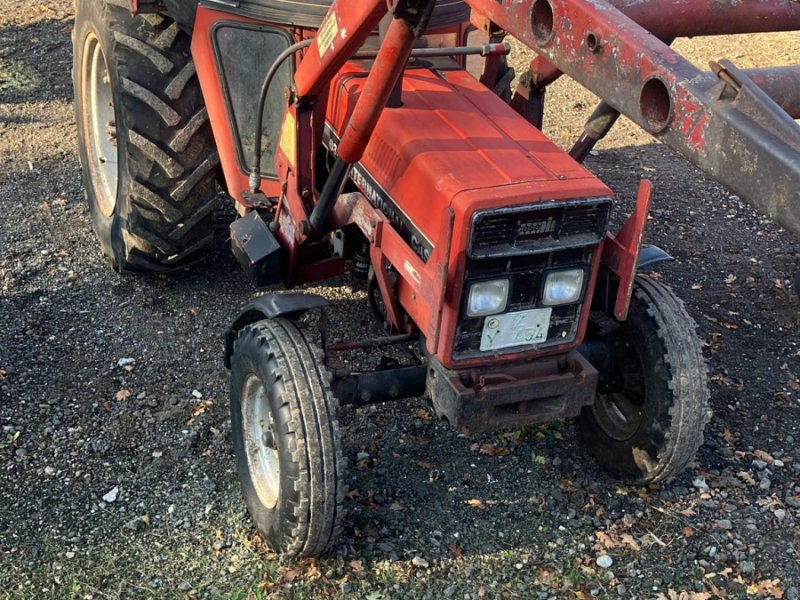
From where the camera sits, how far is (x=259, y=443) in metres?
3.71

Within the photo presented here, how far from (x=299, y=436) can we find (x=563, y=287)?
1.01 meters

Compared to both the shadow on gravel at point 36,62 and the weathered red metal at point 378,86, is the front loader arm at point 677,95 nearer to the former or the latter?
the weathered red metal at point 378,86

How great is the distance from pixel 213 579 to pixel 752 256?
3928 millimetres

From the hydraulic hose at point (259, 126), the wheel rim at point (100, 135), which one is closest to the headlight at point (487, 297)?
the hydraulic hose at point (259, 126)

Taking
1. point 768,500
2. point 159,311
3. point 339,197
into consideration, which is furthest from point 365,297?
point 768,500

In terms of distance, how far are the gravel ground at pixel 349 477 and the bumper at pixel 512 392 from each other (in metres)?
0.64

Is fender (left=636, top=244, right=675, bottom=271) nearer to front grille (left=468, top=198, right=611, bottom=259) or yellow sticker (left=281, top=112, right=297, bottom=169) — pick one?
front grille (left=468, top=198, right=611, bottom=259)

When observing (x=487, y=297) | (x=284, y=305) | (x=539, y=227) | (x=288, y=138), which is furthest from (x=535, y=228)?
(x=288, y=138)

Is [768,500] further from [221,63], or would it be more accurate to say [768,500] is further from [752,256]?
[221,63]

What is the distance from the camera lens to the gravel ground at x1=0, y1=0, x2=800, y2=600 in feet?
11.6

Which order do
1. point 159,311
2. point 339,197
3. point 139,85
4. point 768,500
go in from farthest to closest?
point 159,311 → point 139,85 → point 768,500 → point 339,197

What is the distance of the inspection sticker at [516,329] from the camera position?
3.24 meters

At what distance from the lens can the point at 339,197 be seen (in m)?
3.76

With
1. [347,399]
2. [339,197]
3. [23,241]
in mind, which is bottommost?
[23,241]
